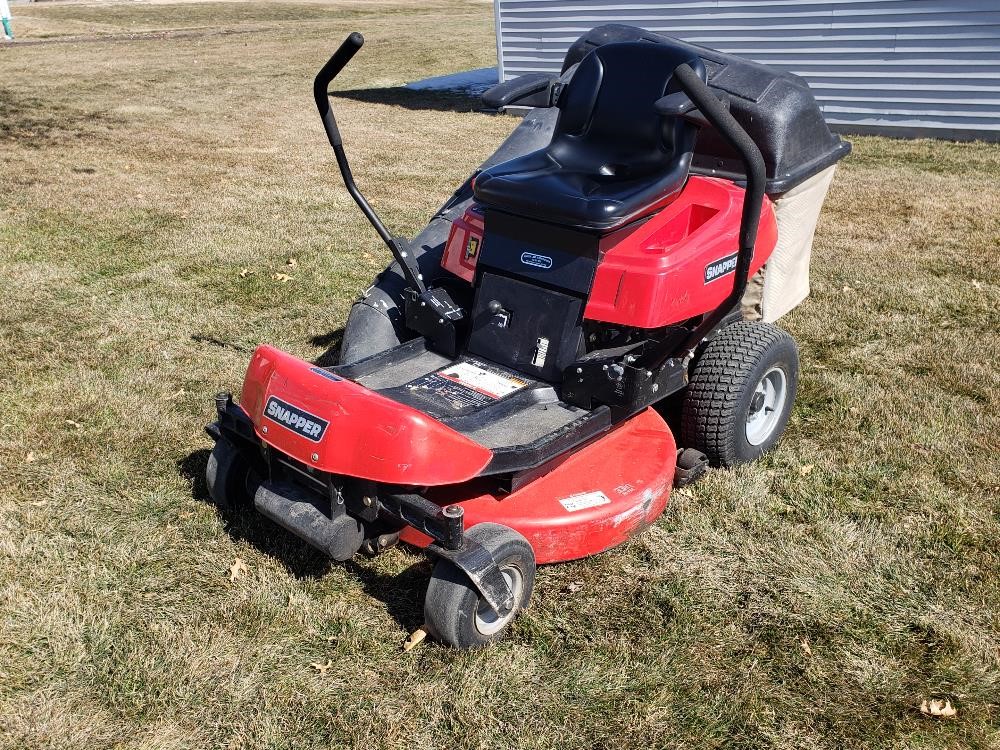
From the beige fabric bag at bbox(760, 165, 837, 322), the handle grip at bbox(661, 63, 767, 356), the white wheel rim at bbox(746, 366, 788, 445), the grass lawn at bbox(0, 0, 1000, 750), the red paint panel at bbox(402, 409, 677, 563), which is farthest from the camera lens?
the beige fabric bag at bbox(760, 165, 837, 322)

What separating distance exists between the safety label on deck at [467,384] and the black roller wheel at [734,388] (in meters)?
0.72

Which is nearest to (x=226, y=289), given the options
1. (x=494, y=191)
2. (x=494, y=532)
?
(x=494, y=191)

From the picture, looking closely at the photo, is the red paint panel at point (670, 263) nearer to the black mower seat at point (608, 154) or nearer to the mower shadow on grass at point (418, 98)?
the black mower seat at point (608, 154)

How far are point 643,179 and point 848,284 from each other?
291 cm

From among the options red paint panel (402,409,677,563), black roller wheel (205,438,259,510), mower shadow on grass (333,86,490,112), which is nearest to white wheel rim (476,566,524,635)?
red paint panel (402,409,677,563)

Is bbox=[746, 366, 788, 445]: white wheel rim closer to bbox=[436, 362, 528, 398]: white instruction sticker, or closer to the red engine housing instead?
the red engine housing

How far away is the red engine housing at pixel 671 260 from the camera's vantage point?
11.2 ft

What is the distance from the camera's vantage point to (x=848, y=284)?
6.00m

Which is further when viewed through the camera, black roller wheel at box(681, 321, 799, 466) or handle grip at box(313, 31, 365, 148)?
black roller wheel at box(681, 321, 799, 466)

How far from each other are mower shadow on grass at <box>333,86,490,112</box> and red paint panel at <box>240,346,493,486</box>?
10.4m

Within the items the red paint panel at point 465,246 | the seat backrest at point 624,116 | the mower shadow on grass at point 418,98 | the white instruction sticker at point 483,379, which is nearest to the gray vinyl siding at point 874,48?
the mower shadow on grass at point 418,98

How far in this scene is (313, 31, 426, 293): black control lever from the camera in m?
3.34

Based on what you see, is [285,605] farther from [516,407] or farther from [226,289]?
[226,289]

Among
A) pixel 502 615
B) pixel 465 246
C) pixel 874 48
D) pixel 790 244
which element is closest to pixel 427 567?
pixel 502 615
